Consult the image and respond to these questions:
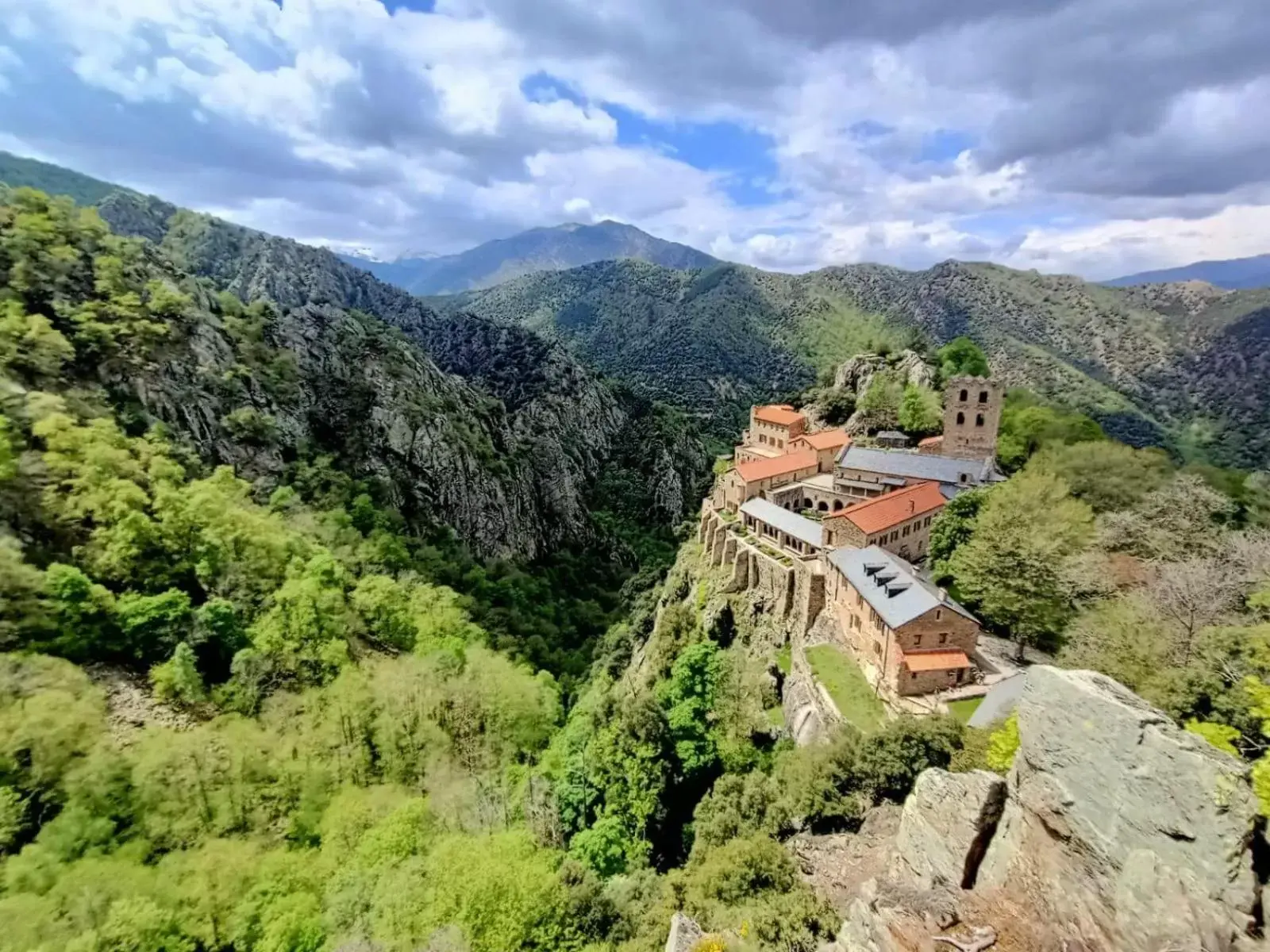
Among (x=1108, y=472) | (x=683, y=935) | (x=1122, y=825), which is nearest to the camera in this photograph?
(x=1122, y=825)

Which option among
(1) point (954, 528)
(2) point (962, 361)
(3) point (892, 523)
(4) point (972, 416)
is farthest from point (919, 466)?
(2) point (962, 361)

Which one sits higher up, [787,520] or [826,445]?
[826,445]

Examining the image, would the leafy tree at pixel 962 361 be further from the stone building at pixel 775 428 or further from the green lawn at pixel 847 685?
the green lawn at pixel 847 685

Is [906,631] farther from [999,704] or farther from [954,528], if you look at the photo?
[954,528]

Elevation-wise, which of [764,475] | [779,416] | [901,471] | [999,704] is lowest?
[999,704]

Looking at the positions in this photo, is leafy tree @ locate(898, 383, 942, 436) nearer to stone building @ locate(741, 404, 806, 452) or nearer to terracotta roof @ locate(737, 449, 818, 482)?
stone building @ locate(741, 404, 806, 452)

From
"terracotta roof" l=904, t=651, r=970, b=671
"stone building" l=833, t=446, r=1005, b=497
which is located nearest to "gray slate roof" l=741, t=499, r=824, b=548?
"stone building" l=833, t=446, r=1005, b=497
